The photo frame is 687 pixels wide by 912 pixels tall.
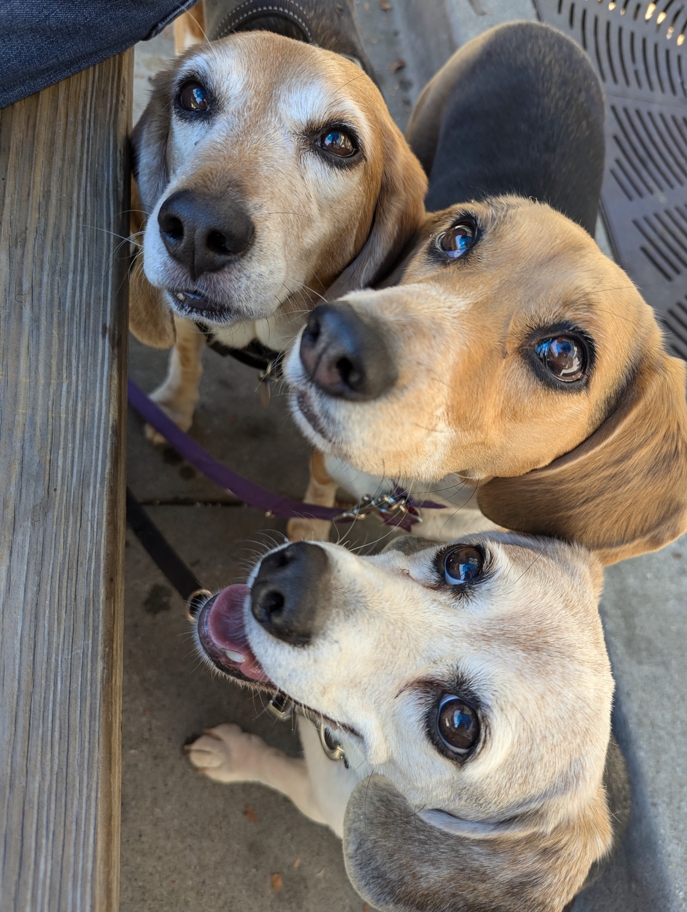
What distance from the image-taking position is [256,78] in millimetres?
1888

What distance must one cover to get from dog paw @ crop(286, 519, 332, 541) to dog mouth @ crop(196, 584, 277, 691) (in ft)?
3.32

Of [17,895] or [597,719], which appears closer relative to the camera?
[17,895]

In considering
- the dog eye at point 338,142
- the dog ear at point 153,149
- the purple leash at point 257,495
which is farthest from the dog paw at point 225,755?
the dog eye at point 338,142

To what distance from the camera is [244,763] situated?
2525 mm

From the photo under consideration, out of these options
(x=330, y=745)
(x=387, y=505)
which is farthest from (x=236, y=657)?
(x=387, y=505)

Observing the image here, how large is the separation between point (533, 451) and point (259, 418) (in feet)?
5.80

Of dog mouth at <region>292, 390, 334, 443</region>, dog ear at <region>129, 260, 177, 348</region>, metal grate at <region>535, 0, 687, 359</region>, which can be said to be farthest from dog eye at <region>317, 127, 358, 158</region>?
metal grate at <region>535, 0, 687, 359</region>

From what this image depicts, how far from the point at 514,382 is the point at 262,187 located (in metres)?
0.89

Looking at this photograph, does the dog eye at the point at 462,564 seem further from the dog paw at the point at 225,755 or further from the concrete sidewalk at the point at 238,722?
the dog paw at the point at 225,755

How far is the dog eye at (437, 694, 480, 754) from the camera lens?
→ 1.49 metres

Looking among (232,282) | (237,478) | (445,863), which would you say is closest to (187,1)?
(232,282)

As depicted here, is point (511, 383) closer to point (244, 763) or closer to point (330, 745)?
point (330, 745)

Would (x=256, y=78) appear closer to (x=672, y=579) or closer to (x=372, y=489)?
(x=372, y=489)

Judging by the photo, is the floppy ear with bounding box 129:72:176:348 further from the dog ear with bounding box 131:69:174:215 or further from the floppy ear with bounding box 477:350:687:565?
the floppy ear with bounding box 477:350:687:565
